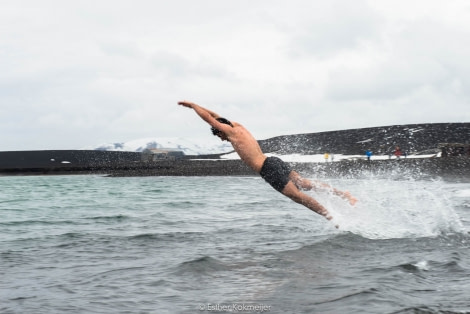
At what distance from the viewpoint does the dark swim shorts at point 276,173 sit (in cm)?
998

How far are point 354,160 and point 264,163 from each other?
119 ft

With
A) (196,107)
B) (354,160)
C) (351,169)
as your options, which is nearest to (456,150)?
(351,169)

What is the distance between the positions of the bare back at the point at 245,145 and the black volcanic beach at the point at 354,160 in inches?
1025

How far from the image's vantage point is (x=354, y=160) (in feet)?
149

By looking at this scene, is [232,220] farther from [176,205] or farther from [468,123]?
[468,123]

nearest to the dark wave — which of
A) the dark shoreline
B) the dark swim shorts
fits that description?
the dark swim shorts

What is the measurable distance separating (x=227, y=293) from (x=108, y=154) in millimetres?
92746

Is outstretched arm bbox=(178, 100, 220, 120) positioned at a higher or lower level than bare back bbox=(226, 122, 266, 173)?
higher

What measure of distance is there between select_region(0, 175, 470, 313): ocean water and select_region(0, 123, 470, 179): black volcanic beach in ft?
78.7

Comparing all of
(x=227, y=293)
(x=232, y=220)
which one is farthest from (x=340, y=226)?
(x=227, y=293)

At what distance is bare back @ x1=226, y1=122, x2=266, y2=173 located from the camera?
33.1 feet

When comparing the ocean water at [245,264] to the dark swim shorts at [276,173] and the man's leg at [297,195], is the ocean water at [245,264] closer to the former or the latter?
the man's leg at [297,195]

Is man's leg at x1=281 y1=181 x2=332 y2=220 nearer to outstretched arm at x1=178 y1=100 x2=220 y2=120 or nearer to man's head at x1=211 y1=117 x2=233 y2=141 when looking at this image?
man's head at x1=211 y1=117 x2=233 y2=141

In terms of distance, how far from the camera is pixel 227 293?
655cm
